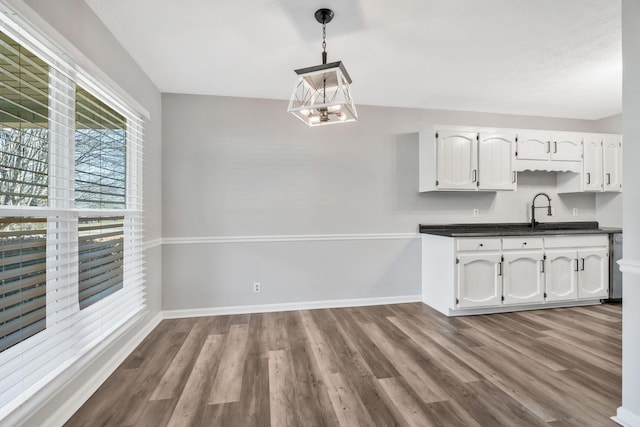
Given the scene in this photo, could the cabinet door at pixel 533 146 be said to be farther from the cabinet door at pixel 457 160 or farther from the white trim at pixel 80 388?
the white trim at pixel 80 388

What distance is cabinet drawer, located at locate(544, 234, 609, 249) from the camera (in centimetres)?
342

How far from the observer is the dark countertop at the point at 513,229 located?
3.37 metres

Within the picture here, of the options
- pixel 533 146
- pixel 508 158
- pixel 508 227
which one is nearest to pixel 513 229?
pixel 508 227

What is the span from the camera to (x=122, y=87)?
2.37 metres

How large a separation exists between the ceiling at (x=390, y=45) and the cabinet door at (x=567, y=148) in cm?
50

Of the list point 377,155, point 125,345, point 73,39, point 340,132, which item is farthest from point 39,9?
point 377,155

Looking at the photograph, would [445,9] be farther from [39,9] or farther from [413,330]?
[413,330]

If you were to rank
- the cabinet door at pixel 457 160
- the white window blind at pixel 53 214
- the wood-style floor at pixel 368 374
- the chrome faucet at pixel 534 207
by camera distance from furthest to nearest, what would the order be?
the chrome faucet at pixel 534 207, the cabinet door at pixel 457 160, the wood-style floor at pixel 368 374, the white window blind at pixel 53 214

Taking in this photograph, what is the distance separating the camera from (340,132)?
11.9ft

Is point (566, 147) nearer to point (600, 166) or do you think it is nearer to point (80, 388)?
point (600, 166)

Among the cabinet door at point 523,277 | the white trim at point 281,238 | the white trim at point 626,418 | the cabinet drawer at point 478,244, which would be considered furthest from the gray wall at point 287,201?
the white trim at point 626,418

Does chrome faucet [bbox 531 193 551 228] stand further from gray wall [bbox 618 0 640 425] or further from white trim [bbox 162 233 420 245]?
gray wall [bbox 618 0 640 425]

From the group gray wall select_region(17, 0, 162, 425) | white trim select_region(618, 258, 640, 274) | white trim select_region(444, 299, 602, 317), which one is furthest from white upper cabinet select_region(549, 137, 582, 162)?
gray wall select_region(17, 0, 162, 425)

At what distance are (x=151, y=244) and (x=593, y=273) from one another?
197 inches
